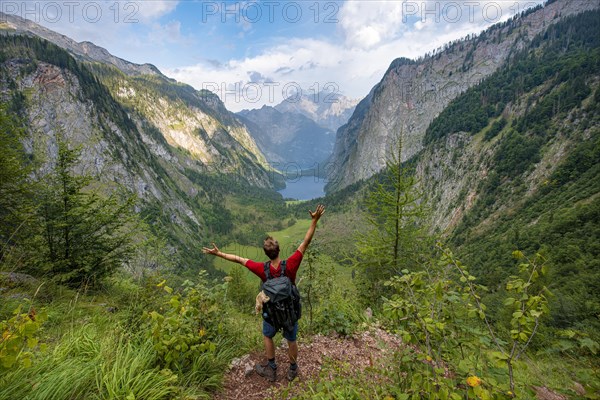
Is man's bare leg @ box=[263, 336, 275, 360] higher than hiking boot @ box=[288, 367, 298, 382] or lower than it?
higher

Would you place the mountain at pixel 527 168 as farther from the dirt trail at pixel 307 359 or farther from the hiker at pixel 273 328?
the hiker at pixel 273 328

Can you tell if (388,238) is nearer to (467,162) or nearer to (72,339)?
(72,339)

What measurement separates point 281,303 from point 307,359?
2.03m

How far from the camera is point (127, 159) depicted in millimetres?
140750

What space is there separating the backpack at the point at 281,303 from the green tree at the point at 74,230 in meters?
7.70

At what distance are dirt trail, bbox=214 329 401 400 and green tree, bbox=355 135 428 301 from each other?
4235mm

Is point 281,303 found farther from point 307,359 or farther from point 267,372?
point 307,359

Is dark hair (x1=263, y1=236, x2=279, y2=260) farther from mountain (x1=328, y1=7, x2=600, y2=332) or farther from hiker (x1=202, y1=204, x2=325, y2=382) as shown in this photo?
mountain (x1=328, y1=7, x2=600, y2=332)

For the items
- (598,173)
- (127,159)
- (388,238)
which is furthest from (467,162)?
(127,159)

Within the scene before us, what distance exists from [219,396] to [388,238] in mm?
8825

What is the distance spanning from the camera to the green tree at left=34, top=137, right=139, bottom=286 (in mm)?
9506

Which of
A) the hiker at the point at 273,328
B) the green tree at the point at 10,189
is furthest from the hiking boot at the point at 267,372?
the green tree at the point at 10,189

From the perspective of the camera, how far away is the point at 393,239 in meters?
11.5

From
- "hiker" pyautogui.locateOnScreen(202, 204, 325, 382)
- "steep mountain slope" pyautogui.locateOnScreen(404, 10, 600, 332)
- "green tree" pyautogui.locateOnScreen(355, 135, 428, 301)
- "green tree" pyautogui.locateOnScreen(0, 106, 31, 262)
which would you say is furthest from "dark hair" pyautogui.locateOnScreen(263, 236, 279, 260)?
"steep mountain slope" pyautogui.locateOnScreen(404, 10, 600, 332)
